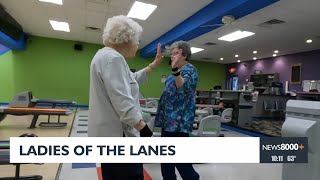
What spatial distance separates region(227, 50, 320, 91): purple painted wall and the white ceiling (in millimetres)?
490

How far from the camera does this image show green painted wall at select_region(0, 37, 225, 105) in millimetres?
10711

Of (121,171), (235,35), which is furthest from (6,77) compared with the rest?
(121,171)

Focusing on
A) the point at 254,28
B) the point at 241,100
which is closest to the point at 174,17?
the point at 254,28

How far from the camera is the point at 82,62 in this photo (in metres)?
11.7

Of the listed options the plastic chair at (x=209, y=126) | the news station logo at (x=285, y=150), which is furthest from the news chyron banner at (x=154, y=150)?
the plastic chair at (x=209, y=126)

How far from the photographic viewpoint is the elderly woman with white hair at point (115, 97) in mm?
1273

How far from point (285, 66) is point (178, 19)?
22.2 ft

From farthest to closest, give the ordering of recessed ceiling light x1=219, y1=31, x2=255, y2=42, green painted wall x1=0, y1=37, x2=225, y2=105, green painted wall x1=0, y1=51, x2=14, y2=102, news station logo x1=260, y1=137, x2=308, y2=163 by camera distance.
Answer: green painted wall x1=0, y1=37, x2=225, y2=105 → green painted wall x1=0, y1=51, x2=14, y2=102 → recessed ceiling light x1=219, y1=31, x2=255, y2=42 → news station logo x1=260, y1=137, x2=308, y2=163

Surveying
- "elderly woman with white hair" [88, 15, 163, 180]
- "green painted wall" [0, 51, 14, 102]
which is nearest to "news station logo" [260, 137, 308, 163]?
"elderly woman with white hair" [88, 15, 163, 180]

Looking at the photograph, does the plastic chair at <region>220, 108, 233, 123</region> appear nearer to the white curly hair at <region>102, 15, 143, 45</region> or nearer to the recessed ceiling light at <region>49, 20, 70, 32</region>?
the white curly hair at <region>102, 15, 143, 45</region>

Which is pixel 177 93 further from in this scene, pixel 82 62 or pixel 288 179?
pixel 82 62

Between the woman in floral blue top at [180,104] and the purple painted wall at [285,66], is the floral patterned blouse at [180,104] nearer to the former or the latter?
the woman in floral blue top at [180,104]

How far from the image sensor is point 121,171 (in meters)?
1.33

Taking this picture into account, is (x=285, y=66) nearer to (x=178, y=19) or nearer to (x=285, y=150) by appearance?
(x=178, y=19)
